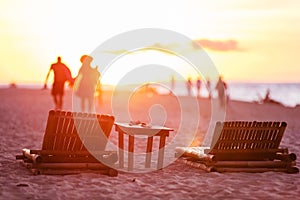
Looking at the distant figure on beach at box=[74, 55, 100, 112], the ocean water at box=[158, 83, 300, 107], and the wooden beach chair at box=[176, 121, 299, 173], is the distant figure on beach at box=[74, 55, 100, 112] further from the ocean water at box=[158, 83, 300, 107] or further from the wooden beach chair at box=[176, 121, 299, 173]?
the ocean water at box=[158, 83, 300, 107]

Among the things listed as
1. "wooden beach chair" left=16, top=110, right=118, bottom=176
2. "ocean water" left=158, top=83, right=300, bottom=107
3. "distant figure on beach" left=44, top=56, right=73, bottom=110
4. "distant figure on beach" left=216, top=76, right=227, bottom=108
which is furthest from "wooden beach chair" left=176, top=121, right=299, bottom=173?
"ocean water" left=158, top=83, right=300, bottom=107

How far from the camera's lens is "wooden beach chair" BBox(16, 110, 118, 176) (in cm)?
1142

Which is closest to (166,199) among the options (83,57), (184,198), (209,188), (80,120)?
(184,198)

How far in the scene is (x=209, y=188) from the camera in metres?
10.5

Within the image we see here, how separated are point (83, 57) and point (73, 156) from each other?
388 inches

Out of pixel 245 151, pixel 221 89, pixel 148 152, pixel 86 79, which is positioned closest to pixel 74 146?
pixel 148 152

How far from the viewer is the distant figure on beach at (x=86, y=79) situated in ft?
70.0

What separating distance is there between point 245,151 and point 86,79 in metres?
10.1

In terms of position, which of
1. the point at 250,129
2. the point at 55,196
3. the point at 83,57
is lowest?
the point at 55,196

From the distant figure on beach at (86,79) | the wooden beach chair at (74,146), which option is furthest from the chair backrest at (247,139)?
the distant figure on beach at (86,79)

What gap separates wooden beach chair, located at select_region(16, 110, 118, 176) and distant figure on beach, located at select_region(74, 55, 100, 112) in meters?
9.58

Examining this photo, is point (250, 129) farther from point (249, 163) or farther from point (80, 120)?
point (80, 120)

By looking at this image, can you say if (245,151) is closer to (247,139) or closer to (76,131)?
(247,139)

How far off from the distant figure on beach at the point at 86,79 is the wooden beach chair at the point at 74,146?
9583 mm
